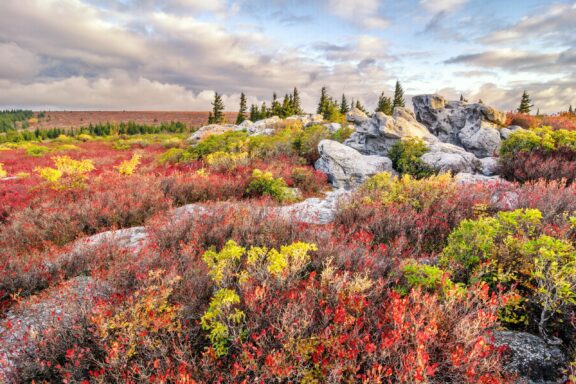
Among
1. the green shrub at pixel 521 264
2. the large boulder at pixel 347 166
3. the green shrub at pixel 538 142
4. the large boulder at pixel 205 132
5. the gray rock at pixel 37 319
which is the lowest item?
the gray rock at pixel 37 319

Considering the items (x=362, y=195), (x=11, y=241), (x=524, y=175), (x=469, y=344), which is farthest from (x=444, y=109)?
(x=11, y=241)

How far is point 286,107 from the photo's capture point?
59344 mm

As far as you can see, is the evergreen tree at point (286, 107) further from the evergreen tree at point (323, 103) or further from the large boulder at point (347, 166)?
the large boulder at point (347, 166)

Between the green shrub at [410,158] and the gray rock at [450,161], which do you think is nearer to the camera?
the gray rock at [450,161]

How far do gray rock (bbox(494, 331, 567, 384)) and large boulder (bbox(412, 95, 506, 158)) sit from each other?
17102 millimetres

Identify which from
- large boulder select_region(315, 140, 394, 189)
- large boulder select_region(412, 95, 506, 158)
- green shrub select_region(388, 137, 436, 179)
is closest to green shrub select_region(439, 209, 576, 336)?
large boulder select_region(315, 140, 394, 189)

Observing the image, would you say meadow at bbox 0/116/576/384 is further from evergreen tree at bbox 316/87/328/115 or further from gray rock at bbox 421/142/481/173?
evergreen tree at bbox 316/87/328/115

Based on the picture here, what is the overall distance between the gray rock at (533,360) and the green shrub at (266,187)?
760cm

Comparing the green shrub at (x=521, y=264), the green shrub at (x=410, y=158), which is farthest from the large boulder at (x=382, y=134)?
the green shrub at (x=521, y=264)

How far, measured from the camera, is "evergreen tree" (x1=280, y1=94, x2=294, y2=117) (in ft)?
189

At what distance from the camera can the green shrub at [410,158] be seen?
13.0 m

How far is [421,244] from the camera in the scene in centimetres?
581

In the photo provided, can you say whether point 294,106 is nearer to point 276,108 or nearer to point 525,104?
point 276,108

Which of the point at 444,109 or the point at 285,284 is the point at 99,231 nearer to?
the point at 285,284
